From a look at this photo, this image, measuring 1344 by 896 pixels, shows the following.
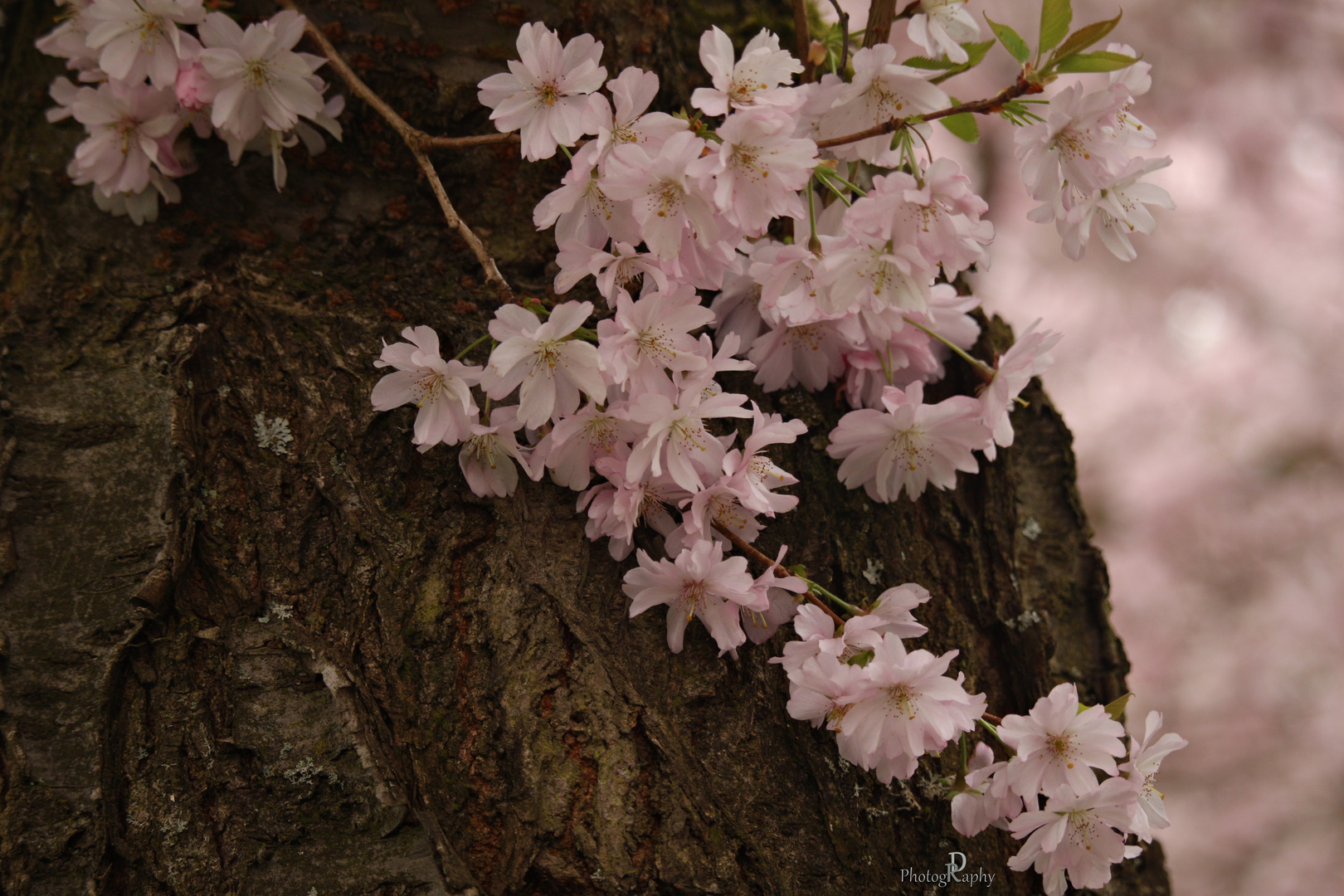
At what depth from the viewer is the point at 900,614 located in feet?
3.64

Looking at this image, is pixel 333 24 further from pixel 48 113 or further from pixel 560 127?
pixel 560 127

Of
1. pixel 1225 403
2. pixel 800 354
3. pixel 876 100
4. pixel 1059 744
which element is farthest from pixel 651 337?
pixel 1225 403

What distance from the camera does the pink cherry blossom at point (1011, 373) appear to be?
1164 millimetres

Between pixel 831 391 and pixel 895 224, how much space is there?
394 mm

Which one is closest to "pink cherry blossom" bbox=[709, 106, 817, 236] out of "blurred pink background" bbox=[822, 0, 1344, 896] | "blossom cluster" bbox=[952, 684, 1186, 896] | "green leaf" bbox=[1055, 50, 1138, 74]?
"green leaf" bbox=[1055, 50, 1138, 74]

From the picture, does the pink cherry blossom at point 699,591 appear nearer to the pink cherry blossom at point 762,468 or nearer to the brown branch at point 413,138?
the pink cherry blossom at point 762,468

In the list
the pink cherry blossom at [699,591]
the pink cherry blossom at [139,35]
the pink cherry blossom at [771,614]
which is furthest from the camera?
the pink cherry blossom at [139,35]

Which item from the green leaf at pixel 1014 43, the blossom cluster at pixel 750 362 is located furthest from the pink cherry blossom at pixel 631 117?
the green leaf at pixel 1014 43

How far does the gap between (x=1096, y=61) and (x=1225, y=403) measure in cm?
587

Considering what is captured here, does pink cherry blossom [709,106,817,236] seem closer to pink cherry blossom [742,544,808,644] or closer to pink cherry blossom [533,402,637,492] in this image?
pink cherry blossom [533,402,637,492]

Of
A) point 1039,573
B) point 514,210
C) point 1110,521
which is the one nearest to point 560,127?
point 514,210

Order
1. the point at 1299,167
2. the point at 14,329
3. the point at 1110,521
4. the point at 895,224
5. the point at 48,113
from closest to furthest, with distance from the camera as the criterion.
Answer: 1. the point at 895,224
2. the point at 14,329
3. the point at 48,113
4. the point at 1110,521
5. the point at 1299,167

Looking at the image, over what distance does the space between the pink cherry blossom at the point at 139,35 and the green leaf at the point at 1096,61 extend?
1278 millimetres

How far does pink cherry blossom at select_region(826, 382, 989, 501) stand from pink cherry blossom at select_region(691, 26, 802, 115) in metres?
0.43
